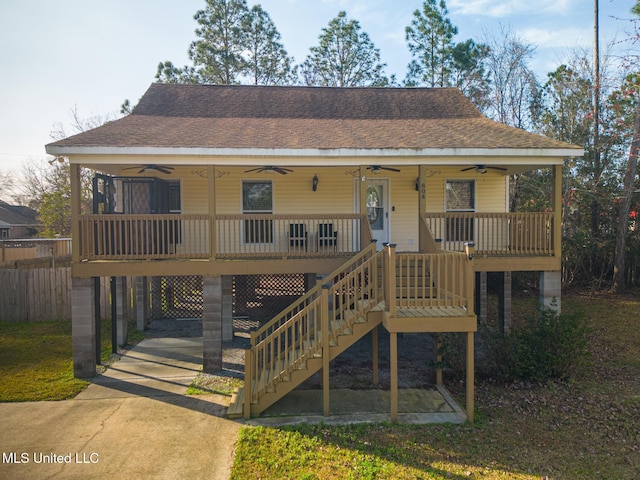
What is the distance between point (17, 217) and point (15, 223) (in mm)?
2916

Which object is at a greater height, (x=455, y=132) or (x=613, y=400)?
(x=455, y=132)

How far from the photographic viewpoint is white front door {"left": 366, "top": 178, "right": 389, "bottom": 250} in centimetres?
1197

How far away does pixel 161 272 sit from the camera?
9008 mm

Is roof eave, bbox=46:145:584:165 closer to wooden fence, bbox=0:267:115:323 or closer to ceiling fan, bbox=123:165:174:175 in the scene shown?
ceiling fan, bbox=123:165:174:175

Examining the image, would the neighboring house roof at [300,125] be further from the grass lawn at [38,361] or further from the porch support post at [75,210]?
the grass lawn at [38,361]

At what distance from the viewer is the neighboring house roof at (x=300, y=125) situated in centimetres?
891

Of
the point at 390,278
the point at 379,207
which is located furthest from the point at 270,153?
the point at 379,207

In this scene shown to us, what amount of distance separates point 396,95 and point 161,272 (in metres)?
9.72

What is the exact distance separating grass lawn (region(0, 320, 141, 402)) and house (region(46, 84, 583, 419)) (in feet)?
2.09

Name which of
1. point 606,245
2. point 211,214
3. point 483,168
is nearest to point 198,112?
point 211,214

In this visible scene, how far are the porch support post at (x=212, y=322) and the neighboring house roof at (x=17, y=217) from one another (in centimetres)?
3872

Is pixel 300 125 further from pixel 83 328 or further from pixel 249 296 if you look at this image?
pixel 83 328

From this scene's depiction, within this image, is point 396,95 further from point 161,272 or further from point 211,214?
point 161,272

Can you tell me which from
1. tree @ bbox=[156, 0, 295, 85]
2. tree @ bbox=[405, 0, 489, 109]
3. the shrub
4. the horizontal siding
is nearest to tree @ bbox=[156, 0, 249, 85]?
tree @ bbox=[156, 0, 295, 85]
